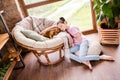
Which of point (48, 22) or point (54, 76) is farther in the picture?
point (48, 22)

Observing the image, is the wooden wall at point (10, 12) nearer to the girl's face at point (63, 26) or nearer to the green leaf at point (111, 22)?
the girl's face at point (63, 26)

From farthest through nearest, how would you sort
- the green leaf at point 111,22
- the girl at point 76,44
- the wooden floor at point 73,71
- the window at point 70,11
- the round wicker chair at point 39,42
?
the window at point 70,11 < the green leaf at point 111,22 < the girl at point 76,44 < the round wicker chair at point 39,42 < the wooden floor at point 73,71

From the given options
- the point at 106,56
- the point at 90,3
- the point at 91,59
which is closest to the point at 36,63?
the point at 91,59

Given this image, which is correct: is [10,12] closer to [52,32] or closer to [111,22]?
[52,32]

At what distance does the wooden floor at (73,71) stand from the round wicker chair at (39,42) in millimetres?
150

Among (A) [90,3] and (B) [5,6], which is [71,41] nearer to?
(A) [90,3]

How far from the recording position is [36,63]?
8.83ft

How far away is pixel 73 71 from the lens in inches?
90.8

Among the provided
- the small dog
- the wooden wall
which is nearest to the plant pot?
the small dog

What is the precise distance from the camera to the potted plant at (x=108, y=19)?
2419 mm

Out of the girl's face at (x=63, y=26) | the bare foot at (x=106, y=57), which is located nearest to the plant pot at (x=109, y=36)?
the bare foot at (x=106, y=57)

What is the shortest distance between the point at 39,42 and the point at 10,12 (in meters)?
0.85

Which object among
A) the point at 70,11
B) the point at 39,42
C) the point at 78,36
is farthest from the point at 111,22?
the point at 39,42

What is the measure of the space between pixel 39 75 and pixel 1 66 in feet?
1.90
